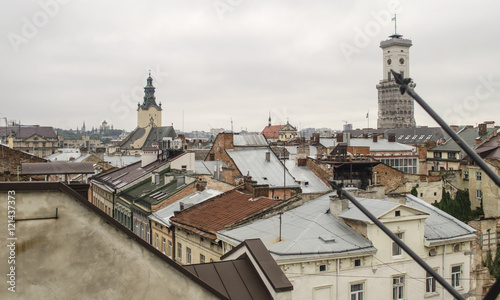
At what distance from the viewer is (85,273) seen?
20.4 ft

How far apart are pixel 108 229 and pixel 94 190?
42710 millimetres

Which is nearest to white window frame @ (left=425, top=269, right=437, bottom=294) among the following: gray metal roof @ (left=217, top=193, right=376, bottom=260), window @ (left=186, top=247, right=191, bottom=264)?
gray metal roof @ (left=217, top=193, right=376, bottom=260)

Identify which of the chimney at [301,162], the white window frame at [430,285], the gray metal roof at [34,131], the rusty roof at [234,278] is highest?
the gray metal roof at [34,131]

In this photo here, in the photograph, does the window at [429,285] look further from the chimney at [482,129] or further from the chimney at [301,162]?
the chimney at [482,129]

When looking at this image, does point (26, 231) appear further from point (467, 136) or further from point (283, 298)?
point (467, 136)

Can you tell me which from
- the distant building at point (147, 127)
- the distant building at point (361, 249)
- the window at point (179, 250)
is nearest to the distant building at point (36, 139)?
the distant building at point (147, 127)

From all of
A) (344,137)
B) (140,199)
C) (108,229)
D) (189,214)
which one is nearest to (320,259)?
(189,214)

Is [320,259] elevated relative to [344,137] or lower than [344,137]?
lower

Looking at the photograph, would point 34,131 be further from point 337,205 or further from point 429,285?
point 429,285

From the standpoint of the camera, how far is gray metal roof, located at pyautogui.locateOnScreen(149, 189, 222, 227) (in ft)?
89.8

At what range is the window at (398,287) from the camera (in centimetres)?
1822

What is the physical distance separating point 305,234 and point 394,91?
132 meters

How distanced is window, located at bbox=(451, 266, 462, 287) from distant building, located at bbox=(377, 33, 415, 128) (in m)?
127

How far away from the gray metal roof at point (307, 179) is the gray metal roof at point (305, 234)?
16.8 m
